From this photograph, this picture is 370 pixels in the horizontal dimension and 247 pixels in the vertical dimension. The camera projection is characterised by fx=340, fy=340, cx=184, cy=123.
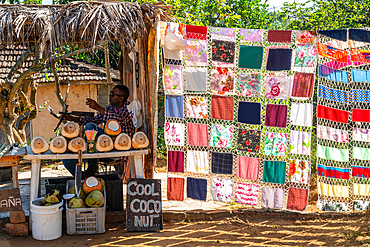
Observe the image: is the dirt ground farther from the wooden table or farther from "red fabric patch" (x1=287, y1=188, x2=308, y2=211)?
the wooden table

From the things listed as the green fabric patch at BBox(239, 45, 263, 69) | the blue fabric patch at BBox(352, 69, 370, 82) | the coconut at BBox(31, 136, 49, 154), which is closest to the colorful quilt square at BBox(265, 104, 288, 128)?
the green fabric patch at BBox(239, 45, 263, 69)

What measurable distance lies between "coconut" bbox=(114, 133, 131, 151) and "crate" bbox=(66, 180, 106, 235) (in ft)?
2.53

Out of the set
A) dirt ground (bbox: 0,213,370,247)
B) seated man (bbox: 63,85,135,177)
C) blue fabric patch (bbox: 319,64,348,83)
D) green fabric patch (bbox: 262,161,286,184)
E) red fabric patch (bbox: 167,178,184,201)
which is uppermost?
blue fabric patch (bbox: 319,64,348,83)

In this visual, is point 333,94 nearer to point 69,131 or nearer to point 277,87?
point 277,87

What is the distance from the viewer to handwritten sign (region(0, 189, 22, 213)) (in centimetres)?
417

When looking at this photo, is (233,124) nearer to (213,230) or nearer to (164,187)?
(213,230)

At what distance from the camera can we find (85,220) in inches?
164

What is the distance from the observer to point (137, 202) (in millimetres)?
4301

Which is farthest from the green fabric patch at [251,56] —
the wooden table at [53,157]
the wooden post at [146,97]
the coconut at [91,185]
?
the coconut at [91,185]

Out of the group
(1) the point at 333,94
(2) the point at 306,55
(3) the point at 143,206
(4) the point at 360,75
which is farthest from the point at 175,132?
(4) the point at 360,75

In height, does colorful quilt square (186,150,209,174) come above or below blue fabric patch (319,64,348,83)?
below

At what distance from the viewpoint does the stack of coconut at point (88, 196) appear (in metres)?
4.14

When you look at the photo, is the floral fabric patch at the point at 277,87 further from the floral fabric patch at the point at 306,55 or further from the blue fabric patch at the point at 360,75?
the blue fabric patch at the point at 360,75

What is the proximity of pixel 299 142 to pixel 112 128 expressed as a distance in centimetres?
235
